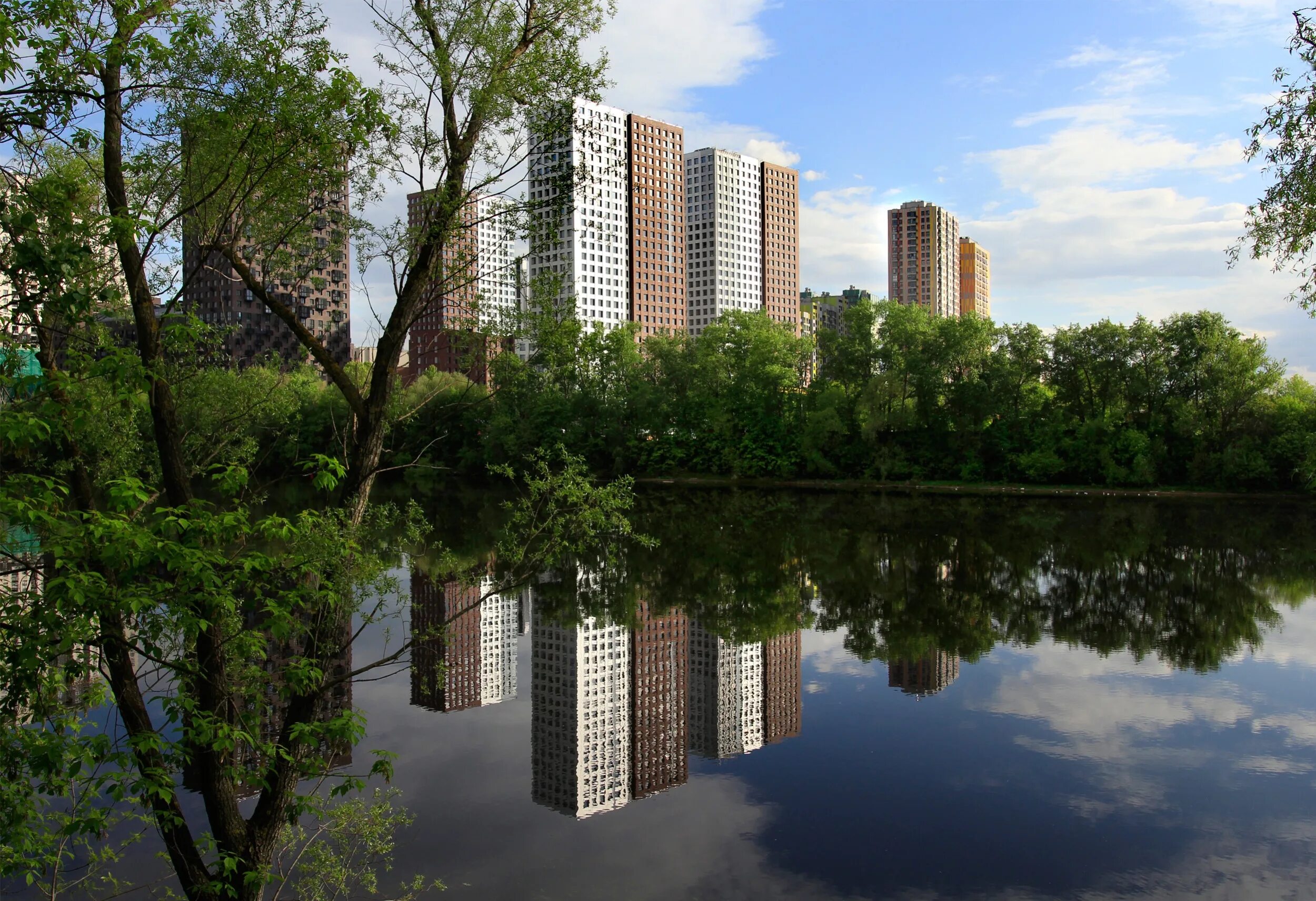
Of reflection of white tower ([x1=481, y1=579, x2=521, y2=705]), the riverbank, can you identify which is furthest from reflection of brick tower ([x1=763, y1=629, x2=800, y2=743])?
the riverbank

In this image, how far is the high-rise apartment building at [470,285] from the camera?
30.5 ft

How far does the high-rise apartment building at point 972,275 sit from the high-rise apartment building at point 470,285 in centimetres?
13427

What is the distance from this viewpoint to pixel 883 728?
15852mm

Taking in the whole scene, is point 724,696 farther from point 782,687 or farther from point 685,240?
point 685,240

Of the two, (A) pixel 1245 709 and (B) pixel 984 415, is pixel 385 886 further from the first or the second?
(B) pixel 984 415

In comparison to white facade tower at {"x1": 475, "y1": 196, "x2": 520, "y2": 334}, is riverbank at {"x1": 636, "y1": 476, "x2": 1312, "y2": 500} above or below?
below

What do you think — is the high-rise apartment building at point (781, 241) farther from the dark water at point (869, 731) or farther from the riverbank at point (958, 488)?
the dark water at point (869, 731)

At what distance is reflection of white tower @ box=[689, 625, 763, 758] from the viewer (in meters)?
15.6

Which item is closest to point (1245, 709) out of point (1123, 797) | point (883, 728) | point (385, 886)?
point (1123, 797)

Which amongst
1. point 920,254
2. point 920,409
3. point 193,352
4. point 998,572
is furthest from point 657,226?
point 193,352

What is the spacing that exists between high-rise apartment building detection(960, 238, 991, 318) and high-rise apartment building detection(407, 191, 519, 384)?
441 ft

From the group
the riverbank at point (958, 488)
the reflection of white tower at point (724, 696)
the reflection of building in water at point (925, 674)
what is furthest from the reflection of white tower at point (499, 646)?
the riverbank at point (958, 488)

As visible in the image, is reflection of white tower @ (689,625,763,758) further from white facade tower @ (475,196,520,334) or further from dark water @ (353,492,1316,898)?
white facade tower @ (475,196,520,334)

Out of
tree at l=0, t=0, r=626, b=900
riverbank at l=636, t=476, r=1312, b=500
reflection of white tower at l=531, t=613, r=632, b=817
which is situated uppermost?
tree at l=0, t=0, r=626, b=900
